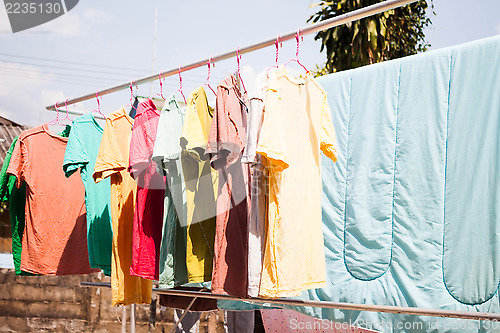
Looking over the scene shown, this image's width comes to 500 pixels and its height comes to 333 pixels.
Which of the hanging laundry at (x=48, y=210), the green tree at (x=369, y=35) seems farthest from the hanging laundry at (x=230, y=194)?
the green tree at (x=369, y=35)

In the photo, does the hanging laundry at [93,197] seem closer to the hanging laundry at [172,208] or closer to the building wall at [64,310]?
the hanging laundry at [172,208]

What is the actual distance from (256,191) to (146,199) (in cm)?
61

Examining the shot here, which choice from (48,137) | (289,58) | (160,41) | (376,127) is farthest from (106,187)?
(160,41)

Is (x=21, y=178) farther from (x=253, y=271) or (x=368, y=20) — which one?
(x=368, y=20)

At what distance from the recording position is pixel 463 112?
1969mm

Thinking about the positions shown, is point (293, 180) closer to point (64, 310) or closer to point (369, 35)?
point (64, 310)

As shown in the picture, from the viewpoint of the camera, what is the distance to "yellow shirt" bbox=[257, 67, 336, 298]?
1.78 metres

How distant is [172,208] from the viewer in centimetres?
213

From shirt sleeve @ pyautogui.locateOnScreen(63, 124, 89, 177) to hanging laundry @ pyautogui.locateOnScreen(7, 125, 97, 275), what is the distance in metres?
0.38

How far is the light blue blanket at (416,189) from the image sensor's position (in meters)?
1.90

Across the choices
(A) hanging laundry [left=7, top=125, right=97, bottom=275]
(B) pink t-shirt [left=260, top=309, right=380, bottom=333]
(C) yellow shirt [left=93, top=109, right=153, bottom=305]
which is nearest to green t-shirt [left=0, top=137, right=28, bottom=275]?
(A) hanging laundry [left=7, top=125, right=97, bottom=275]

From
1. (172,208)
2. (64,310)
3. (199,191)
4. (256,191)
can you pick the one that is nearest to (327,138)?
(256,191)

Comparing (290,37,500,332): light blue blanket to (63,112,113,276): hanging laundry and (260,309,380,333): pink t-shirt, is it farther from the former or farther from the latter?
(260,309,380,333): pink t-shirt

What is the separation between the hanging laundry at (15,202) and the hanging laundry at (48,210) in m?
0.14
